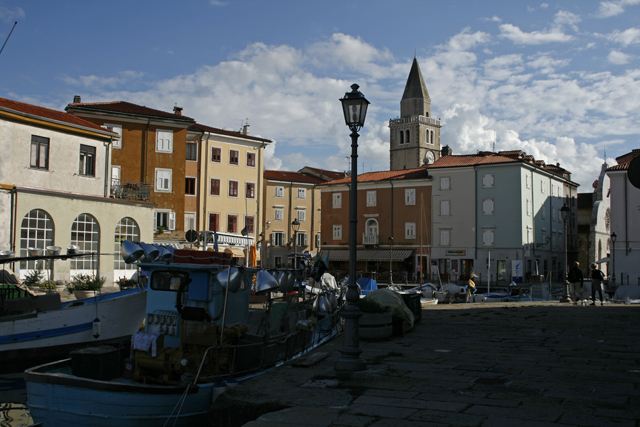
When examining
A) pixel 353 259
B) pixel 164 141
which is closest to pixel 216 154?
pixel 164 141

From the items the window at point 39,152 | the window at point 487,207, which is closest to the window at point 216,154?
the window at point 39,152

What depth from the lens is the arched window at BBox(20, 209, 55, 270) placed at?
2387 cm

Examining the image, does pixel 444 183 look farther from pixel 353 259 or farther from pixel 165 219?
pixel 353 259

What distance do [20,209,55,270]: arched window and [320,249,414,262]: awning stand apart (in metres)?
39.6

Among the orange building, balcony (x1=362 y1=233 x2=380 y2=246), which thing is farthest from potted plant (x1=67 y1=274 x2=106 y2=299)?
balcony (x1=362 y1=233 x2=380 y2=246)

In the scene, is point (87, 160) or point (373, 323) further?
point (87, 160)

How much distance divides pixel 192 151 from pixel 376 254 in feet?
78.7

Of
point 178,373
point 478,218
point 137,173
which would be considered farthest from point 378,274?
point 178,373

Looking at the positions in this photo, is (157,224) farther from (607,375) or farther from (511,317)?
(607,375)

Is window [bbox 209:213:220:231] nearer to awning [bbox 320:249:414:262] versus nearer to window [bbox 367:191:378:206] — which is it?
awning [bbox 320:249:414:262]

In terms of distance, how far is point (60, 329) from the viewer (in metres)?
14.6

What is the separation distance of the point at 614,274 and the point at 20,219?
123 ft

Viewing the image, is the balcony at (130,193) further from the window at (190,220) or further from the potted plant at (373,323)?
the potted plant at (373,323)

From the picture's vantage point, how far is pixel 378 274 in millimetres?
59531
